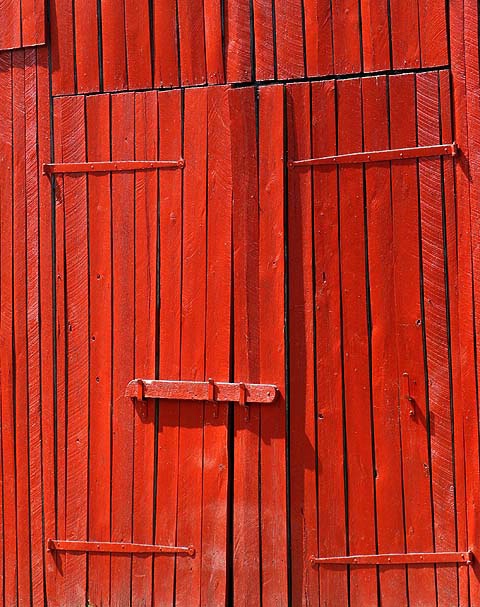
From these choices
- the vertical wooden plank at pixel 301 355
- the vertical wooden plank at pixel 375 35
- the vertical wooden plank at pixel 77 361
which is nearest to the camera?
the vertical wooden plank at pixel 375 35

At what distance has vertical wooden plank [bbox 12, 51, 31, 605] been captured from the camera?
509 centimetres

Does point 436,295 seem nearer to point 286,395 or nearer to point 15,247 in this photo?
point 286,395

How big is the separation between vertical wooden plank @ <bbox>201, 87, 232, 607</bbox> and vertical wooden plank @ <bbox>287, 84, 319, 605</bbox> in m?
0.36

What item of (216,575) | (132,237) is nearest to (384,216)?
(132,237)

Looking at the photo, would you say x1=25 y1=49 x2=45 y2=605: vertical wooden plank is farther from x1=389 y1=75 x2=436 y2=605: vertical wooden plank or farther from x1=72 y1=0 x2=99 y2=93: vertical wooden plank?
x1=389 y1=75 x2=436 y2=605: vertical wooden plank

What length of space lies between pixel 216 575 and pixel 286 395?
3.55 ft

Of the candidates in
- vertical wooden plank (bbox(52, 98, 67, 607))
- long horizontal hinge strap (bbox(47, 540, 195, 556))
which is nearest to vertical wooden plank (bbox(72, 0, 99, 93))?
vertical wooden plank (bbox(52, 98, 67, 607))

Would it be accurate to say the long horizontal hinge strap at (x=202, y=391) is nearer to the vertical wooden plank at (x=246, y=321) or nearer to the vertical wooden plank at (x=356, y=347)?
the vertical wooden plank at (x=246, y=321)

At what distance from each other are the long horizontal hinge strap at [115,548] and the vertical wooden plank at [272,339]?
1.57ft

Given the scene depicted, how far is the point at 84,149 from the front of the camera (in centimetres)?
498

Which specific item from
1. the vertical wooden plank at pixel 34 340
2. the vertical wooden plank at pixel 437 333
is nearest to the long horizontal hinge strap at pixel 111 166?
the vertical wooden plank at pixel 34 340

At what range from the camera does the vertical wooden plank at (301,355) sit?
15.3 ft

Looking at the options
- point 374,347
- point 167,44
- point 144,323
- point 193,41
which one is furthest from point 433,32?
point 144,323

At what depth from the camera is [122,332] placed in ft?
16.1
